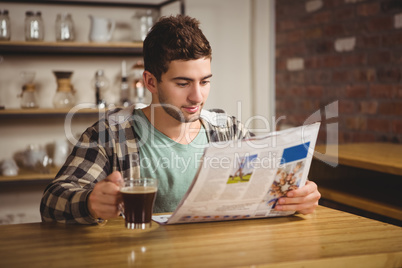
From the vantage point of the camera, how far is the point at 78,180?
4.60 ft

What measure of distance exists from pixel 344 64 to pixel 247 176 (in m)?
2.20

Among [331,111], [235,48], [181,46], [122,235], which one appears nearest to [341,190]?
[331,111]

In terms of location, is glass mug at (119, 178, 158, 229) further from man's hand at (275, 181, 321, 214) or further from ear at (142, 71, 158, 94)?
ear at (142, 71, 158, 94)

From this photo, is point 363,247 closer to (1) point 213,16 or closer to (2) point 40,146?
(2) point 40,146

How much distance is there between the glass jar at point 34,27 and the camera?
3072mm

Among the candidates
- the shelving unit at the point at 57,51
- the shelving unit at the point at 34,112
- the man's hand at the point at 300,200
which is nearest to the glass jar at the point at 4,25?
the shelving unit at the point at 57,51

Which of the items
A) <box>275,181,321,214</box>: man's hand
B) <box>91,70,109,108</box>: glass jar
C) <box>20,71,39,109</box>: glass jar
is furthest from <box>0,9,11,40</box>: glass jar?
<box>275,181,321,214</box>: man's hand

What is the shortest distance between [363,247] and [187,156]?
0.70 metres

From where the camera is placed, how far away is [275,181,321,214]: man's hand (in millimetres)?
1284

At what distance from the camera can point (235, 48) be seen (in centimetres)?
393

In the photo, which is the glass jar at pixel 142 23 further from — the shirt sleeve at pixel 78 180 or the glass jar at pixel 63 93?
the shirt sleeve at pixel 78 180

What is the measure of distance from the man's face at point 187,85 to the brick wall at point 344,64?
1584 millimetres

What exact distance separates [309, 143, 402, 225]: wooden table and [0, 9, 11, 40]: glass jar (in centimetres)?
190

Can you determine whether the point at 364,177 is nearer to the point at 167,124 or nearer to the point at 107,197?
the point at 167,124
